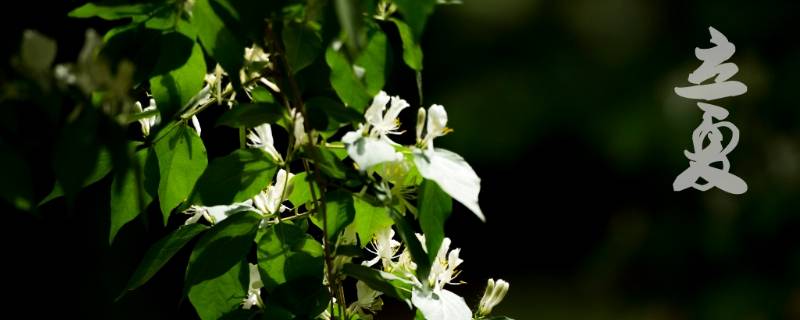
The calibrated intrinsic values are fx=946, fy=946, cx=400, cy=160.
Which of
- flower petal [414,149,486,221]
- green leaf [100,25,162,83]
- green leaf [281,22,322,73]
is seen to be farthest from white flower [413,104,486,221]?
green leaf [100,25,162,83]

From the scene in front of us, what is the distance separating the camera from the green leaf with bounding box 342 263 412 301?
773mm

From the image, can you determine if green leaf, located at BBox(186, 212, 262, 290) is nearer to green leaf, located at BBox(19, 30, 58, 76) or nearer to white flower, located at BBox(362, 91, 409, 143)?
white flower, located at BBox(362, 91, 409, 143)

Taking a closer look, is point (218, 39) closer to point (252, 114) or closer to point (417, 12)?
point (252, 114)

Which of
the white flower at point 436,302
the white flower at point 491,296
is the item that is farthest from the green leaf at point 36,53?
the white flower at point 491,296

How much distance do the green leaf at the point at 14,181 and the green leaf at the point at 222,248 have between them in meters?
0.24

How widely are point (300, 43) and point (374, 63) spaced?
0.06m

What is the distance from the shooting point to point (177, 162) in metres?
0.84

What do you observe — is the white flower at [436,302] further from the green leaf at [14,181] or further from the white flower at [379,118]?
the green leaf at [14,181]

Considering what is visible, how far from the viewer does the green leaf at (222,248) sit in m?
0.76

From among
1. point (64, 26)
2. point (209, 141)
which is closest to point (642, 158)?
point (209, 141)

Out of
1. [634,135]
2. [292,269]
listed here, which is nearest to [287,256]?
[292,269]

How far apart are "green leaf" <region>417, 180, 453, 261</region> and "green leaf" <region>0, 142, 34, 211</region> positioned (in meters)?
0.29

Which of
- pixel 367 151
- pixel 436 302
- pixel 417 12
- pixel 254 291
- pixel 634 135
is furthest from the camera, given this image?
pixel 254 291

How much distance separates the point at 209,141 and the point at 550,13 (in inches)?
70.2
